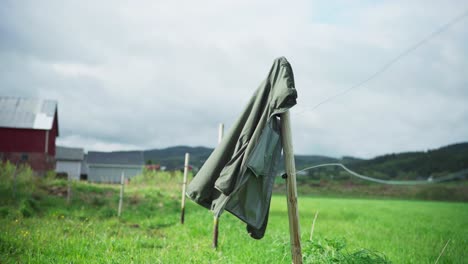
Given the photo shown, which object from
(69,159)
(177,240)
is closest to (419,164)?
(177,240)

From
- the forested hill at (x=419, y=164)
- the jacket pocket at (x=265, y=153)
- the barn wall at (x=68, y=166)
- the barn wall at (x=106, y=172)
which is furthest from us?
the barn wall at (x=68, y=166)

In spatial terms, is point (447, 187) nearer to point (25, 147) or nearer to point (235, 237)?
point (235, 237)

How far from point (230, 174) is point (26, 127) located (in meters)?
29.1

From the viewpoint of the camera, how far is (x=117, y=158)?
47.0m

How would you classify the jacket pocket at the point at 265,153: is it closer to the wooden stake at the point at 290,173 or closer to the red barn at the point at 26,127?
the wooden stake at the point at 290,173

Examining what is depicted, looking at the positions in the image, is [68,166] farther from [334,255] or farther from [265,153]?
[265,153]

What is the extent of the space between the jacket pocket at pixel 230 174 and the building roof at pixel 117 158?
44.1 meters

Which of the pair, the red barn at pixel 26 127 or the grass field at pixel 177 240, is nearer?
the grass field at pixel 177 240

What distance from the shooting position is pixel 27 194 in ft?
48.3

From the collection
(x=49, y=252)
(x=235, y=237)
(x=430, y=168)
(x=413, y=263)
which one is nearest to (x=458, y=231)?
(x=413, y=263)

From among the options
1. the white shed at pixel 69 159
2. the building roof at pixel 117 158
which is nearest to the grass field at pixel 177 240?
the building roof at pixel 117 158

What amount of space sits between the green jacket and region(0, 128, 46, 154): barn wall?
2841cm

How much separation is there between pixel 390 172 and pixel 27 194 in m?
26.3

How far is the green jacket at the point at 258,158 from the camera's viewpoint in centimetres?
403
